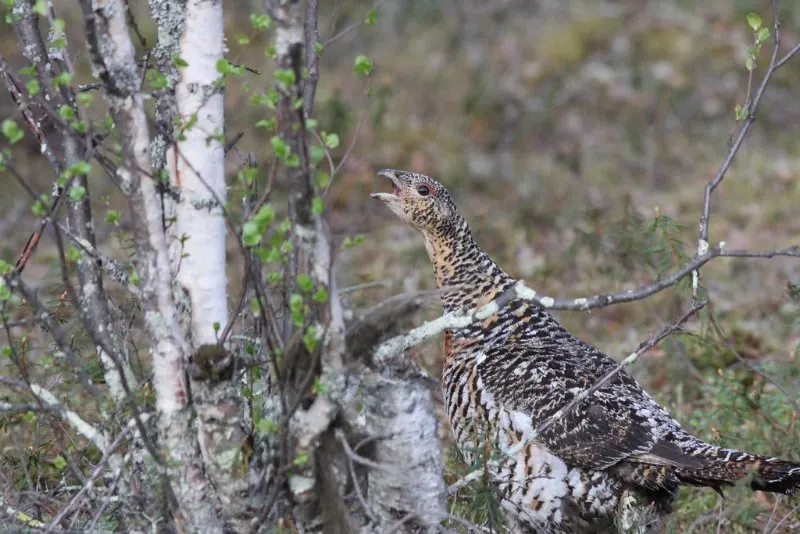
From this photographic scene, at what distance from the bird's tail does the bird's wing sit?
90mm

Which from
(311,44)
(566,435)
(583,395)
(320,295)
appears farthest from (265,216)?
(566,435)

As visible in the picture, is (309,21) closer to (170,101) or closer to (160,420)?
(170,101)

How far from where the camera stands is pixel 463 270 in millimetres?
4840

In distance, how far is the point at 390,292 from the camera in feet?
23.0

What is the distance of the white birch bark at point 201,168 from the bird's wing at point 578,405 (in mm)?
1515

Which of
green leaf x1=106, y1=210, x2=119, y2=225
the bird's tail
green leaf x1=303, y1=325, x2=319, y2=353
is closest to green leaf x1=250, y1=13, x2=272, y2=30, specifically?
green leaf x1=106, y1=210, x2=119, y2=225

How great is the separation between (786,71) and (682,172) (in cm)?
231

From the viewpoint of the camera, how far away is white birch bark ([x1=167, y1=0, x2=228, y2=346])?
3189 millimetres

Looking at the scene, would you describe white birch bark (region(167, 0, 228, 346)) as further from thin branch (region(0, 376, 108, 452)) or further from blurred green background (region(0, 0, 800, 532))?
blurred green background (region(0, 0, 800, 532))

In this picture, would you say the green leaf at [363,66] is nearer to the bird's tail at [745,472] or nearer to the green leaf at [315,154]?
the green leaf at [315,154]

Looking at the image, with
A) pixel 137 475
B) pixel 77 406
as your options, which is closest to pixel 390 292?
pixel 77 406

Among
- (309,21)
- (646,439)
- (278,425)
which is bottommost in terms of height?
(278,425)

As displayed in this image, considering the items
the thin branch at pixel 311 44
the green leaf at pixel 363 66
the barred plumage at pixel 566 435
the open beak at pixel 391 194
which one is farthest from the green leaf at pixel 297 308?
the open beak at pixel 391 194

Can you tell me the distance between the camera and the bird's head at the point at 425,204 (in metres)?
4.89
